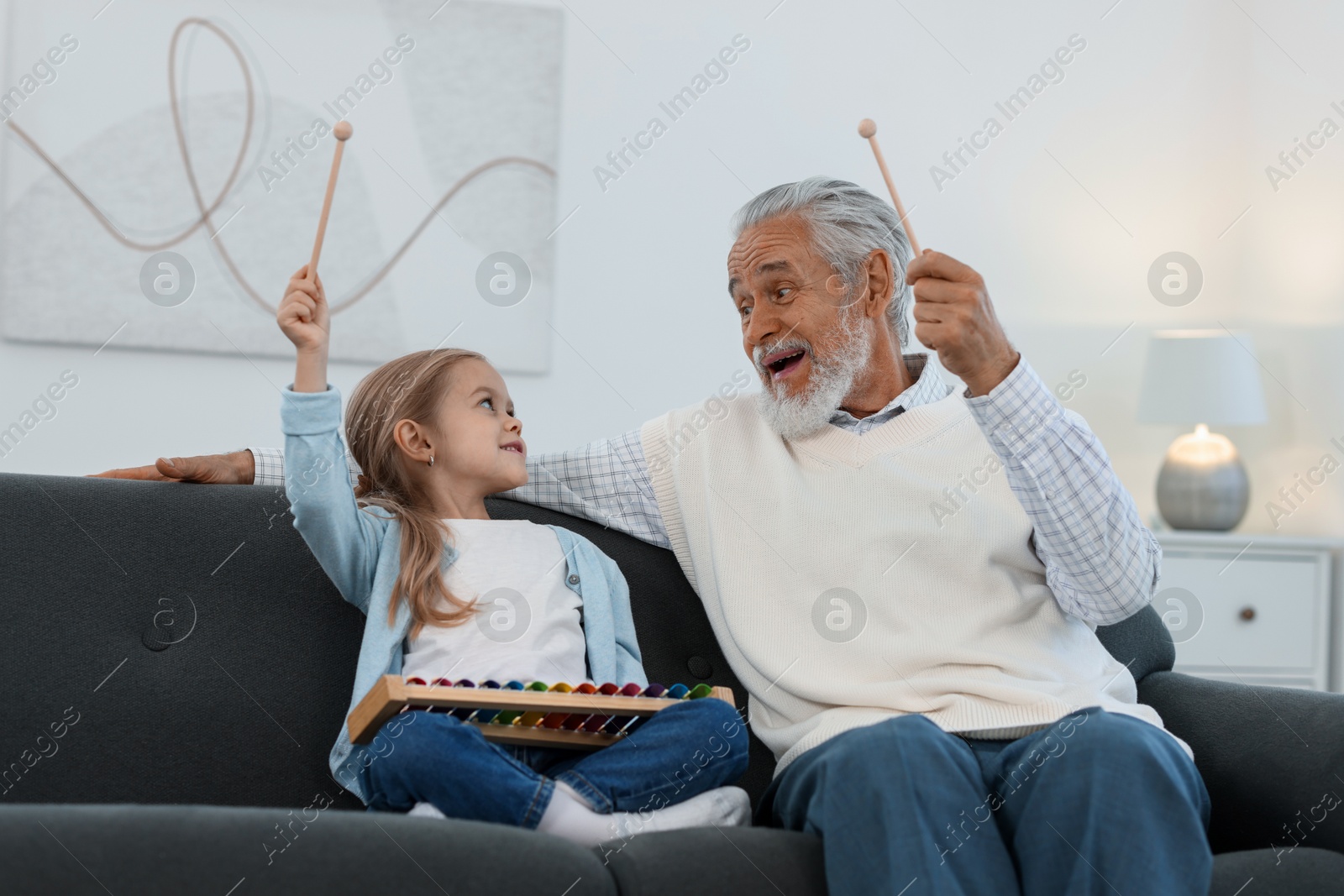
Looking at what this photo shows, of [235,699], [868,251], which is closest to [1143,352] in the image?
[868,251]

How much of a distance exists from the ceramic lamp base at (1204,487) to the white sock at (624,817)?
82.6 inches

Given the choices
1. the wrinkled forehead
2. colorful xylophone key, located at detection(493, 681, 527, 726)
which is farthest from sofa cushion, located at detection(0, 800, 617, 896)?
the wrinkled forehead

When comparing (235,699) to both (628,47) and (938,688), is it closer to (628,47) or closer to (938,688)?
(938,688)

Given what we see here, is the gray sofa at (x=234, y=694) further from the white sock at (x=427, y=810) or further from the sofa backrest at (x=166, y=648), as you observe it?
the white sock at (x=427, y=810)

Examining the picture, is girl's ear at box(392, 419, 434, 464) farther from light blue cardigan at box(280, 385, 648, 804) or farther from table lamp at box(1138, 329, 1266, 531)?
table lamp at box(1138, 329, 1266, 531)

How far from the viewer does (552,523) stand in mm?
1569

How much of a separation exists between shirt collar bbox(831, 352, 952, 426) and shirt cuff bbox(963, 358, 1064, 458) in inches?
12.7

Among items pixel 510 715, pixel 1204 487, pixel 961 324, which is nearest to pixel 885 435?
pixel 961 324

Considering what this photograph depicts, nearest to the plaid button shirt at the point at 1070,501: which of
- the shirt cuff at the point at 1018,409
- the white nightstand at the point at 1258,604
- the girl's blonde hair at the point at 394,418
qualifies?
the shirt cuff at the point at 1018,409

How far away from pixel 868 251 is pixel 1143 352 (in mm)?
1884

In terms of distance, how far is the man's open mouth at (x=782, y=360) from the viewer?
5.31 feet

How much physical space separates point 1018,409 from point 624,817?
58 centimetres

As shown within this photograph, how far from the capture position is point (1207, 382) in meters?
2.96

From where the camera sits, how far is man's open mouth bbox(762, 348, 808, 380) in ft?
5.31
